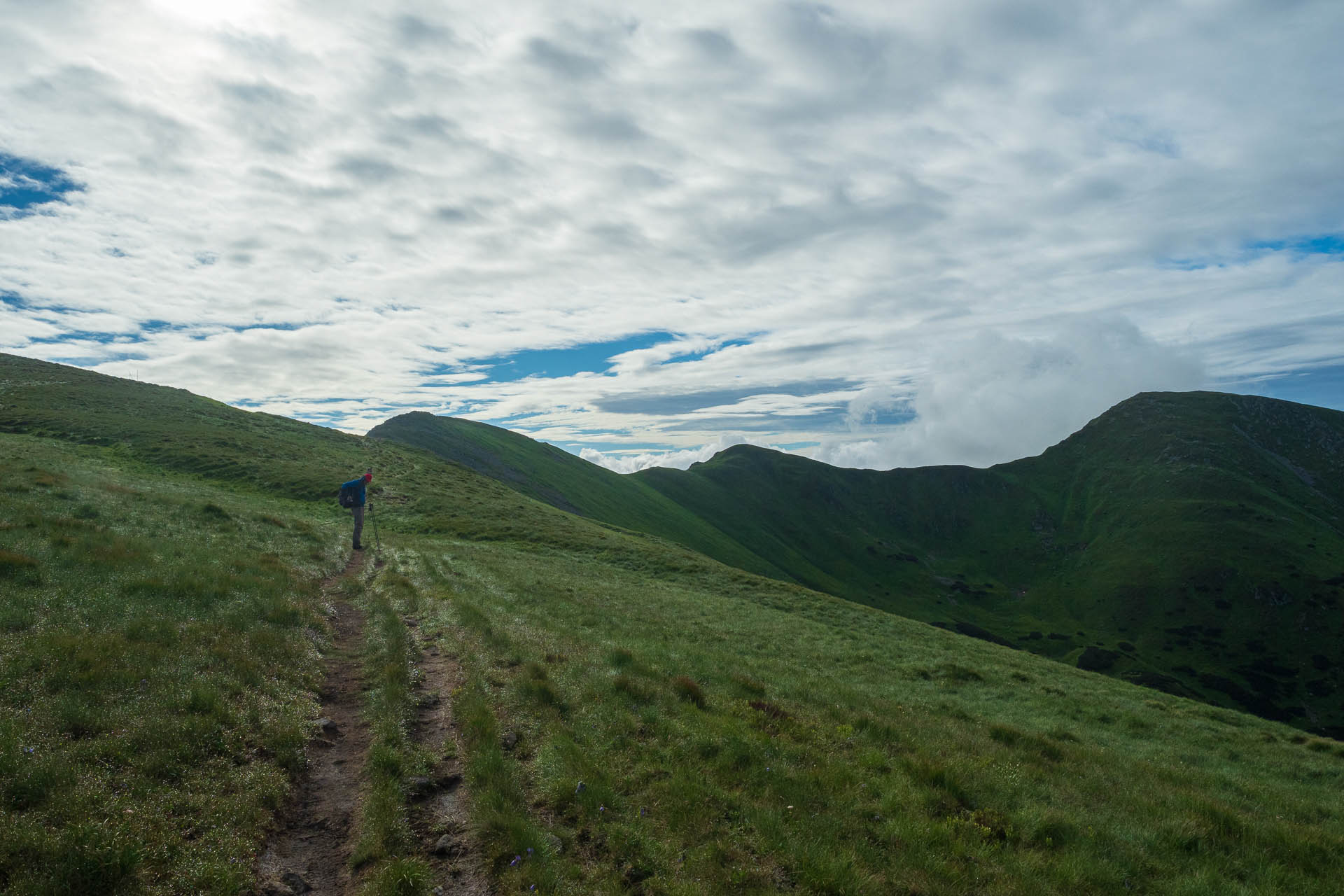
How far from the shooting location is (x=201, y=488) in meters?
45.2

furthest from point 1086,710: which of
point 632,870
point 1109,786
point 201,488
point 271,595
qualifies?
point 201,488

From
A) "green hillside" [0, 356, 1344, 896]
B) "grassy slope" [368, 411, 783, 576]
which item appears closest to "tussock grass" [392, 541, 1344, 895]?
"green hillside" [0, 356, 1344, 896]

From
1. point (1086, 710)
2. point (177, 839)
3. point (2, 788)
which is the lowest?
point (1086, 710)

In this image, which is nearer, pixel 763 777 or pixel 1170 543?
pixel 763 777

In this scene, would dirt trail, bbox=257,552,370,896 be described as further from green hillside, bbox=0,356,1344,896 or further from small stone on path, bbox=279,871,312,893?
green hillside, bbox=0,356,1344,896

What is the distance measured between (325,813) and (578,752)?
3.70 metres

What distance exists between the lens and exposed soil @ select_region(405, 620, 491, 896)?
731 centimetres

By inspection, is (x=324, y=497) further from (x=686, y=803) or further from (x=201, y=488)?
(x=686, y=803)

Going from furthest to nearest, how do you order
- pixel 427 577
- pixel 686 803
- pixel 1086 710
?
pixel 427 577 < pixel 1086 710 < pixel 686 803

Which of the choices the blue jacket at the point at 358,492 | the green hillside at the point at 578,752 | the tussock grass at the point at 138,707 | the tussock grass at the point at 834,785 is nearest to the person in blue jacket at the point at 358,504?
the blue jacket at the point at 358,492

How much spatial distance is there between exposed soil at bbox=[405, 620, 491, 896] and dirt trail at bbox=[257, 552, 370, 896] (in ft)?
→ 2.96

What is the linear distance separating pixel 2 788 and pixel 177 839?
6.14 ft

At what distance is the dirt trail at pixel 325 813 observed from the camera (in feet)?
23.2

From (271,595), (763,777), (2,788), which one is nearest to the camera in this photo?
(2,788)
